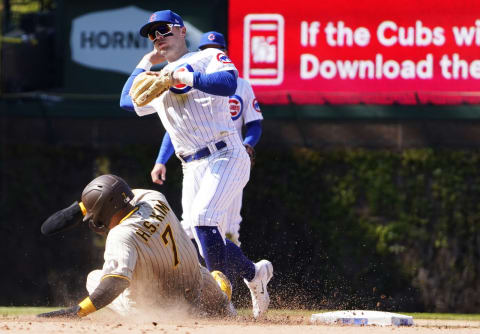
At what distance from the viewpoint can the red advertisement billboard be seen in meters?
9.34

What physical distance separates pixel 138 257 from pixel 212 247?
0.93 metres

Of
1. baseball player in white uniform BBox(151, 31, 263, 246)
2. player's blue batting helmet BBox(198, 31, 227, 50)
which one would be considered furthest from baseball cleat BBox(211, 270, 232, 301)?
player's blue batting helmet BBox(198, 31, 227, 50)

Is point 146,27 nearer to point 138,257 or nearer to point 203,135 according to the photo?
point 203,135

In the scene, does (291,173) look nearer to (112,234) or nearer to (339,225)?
(339,225)

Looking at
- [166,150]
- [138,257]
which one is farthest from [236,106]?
[138,257]

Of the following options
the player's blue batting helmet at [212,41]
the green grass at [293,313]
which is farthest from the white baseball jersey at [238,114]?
the green grass at [293,313]

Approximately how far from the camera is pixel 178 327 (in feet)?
18.3

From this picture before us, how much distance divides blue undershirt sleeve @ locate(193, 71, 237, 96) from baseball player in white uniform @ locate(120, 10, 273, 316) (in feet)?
0.25

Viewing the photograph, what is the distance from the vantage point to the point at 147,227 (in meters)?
5.70

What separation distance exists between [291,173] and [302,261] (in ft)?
2.47

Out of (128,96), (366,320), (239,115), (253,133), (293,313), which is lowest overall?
(293,313)

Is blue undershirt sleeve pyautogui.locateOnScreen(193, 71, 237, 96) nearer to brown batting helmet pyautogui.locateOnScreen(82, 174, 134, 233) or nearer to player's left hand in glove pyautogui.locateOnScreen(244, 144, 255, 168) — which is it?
brown batting helmet pyautogui.locateOnScreen(82, 174, 134, 233)

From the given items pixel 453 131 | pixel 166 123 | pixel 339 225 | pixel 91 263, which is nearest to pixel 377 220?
pixel 339 225

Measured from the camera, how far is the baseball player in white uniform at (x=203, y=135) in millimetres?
6500
